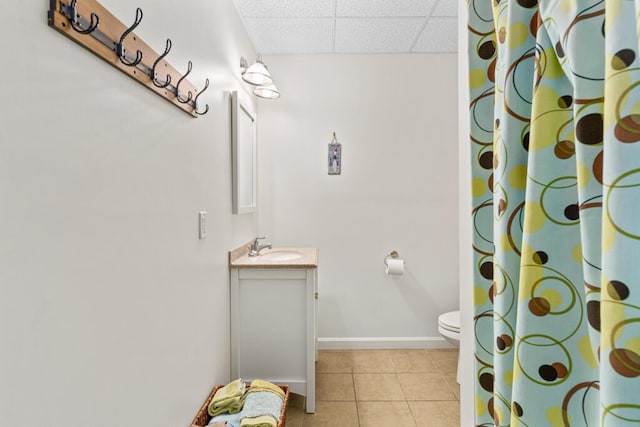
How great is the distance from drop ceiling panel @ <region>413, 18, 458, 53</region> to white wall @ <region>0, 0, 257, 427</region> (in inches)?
64.0

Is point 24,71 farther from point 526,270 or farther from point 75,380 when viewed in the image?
point 526,270

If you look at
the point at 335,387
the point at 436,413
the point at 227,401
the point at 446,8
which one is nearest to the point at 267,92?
the point at 446,8

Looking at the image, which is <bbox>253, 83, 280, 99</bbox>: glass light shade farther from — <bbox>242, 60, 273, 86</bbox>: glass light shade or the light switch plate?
the light switch plate

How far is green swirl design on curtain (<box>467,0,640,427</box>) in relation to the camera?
358 millimetres

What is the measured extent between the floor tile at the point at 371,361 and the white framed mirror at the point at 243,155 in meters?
1.38

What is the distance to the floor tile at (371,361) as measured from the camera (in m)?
2.60

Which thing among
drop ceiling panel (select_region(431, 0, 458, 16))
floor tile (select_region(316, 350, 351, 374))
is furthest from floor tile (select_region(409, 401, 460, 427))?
drop ceiling panel (select_region(431, 0, 458, 16))

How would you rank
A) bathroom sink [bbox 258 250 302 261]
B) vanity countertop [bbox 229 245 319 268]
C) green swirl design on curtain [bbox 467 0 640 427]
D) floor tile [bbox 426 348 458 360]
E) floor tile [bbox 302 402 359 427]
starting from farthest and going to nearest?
1. floor tile [bbox 426 348 458 360]
2. bathroom sink [bbox 258 250 302 261]
3. vanity countertop [bbox 229 245 319 268]
4. floor tile [bbox 302 402 359 427]
5. green swirl design on curtain [bbox 467 0 640 427]

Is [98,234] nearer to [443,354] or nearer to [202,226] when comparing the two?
[202,226]

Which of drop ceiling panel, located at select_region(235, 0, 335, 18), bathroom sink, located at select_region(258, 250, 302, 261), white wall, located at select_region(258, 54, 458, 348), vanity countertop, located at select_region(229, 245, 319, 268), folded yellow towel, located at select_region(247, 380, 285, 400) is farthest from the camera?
white wall, located at select_region(258, 54, 458, 348)

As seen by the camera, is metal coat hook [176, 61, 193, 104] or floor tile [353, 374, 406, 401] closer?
metal coat hook [176, 61, 193, 104]

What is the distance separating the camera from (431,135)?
9.68ft

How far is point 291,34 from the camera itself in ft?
8.55

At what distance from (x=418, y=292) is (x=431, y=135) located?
1290 mm
